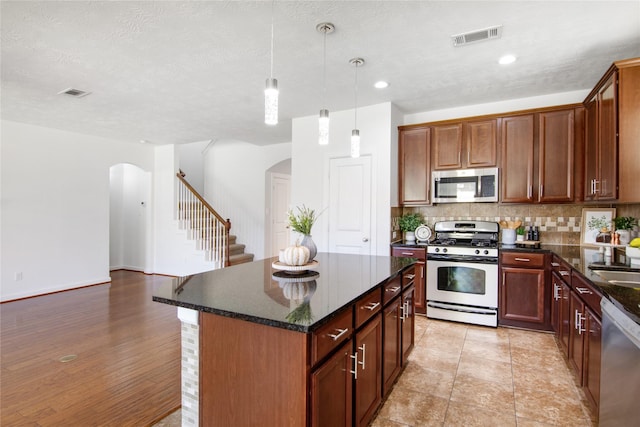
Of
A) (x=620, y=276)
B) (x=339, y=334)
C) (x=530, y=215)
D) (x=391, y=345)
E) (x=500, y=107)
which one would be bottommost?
(x=391, y=345)

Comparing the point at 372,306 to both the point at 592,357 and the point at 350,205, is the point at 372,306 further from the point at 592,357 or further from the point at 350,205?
the point at 350,205

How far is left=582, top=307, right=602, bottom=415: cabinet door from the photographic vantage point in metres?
1.90

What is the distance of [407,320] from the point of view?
9.02 feet

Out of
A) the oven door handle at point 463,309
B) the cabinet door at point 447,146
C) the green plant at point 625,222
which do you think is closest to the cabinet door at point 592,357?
the oven door handle at point 463,309

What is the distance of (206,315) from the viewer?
1.58 m

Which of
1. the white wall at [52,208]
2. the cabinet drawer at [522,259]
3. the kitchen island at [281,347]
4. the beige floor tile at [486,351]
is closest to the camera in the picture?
the kitchen island at [281,347]

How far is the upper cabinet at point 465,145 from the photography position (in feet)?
13.1

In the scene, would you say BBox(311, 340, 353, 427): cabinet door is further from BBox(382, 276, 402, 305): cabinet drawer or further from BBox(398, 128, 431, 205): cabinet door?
BBox(398, 128, 431, 205): cabinet door

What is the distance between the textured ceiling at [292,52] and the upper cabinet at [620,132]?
279 mm

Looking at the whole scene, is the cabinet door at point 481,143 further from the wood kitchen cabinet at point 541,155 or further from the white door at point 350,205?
the white door at point 350,205

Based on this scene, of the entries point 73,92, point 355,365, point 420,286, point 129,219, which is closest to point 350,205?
point 420,286

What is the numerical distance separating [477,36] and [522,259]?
2319 mm

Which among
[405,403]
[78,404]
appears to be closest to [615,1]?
[405,403]

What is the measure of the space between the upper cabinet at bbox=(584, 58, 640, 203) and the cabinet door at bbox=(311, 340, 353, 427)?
255 centimetres
